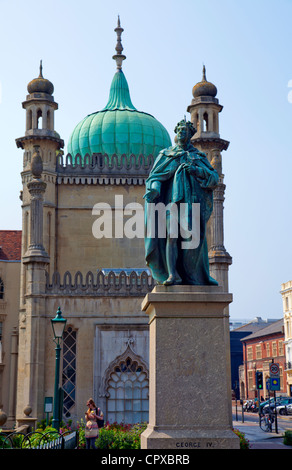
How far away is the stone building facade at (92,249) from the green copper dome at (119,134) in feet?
0.19

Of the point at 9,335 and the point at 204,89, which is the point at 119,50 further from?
the point at 9,335

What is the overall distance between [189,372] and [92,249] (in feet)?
78.8

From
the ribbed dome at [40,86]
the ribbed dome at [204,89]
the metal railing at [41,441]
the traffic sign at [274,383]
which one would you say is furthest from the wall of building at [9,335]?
the metal railing at [41,441]

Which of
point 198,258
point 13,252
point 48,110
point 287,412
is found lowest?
point 287,412

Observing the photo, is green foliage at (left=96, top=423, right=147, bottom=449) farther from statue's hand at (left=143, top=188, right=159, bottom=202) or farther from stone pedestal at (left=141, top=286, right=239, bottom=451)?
statue's hand at (left=143, top=188, right=159, bottom=202)

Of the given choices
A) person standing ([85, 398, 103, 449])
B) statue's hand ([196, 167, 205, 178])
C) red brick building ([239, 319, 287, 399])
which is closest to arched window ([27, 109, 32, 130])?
person standing ([85, 398, 103, 449])

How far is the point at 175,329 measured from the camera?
9.47 m

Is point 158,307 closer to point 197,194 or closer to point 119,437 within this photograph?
point 197,194

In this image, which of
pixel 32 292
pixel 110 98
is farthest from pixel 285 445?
pixel 110 98

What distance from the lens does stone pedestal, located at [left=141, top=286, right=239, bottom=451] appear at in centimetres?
908

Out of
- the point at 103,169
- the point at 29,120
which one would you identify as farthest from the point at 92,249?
the point at 29,120

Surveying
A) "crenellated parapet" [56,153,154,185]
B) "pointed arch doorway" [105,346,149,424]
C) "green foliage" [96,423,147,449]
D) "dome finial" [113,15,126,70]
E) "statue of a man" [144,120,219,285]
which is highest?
"dome finial" [113,15,126,70]

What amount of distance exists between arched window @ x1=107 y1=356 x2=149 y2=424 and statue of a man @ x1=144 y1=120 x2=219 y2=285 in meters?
19.5

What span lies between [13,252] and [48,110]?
14.8 m
